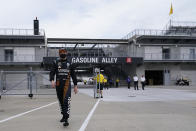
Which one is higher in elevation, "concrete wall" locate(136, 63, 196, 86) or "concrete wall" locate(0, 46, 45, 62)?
"concrete wall" locate(0, 46, 45, 62)

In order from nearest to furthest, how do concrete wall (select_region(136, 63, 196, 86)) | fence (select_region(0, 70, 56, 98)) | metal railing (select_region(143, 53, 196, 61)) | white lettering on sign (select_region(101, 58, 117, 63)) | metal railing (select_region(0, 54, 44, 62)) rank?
fence (select_region(0, 70, 56, 98))
white lettering on sign (select_region(101, 58, 117, 63))
metal railing (select_region(0, 54, 44, 62))
metal railing (select_region(143, 53, 196, 61))
concrete wall (select_region(136, 63, 196, 86))

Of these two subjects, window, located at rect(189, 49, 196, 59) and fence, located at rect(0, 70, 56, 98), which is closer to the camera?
fence, located at rect(0, 70, 56, 98)

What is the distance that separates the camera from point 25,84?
16.7 m

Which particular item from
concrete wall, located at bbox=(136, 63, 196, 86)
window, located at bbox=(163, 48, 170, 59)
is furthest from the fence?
window, located at bbox=(163, 48, 170, 59)

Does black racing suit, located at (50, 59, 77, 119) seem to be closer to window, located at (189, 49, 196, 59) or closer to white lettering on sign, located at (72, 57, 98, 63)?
white lettering on sign, located at (72, 57, 98, 63)

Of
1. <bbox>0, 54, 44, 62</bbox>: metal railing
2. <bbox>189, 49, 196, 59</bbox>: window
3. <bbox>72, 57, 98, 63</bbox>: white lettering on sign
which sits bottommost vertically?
<bbox>72, 57, 98, 63</bbox>: white lettering on sign

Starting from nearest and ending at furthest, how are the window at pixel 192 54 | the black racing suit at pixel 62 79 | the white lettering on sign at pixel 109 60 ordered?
1. the black racing suit at pixel 62 79
2. the white lettering on sign at pixel 109 60
3. the window at pixel 192 54

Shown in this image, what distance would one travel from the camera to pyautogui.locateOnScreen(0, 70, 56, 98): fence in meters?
15.4

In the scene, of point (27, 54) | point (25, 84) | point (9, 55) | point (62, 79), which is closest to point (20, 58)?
point (27, 54)

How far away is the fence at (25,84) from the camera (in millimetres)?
15378

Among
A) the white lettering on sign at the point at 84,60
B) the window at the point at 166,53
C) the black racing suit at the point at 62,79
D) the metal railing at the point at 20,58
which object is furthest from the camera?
the window at the point at 166,53

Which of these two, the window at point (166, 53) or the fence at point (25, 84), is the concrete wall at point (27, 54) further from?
the window at point (166, 53)

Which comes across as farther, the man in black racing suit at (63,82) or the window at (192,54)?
the window at (192,54)

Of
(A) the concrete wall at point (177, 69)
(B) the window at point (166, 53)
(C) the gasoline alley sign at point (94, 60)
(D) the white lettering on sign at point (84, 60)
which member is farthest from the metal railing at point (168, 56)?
(D) the white lettering on sign at point (84, 60)
